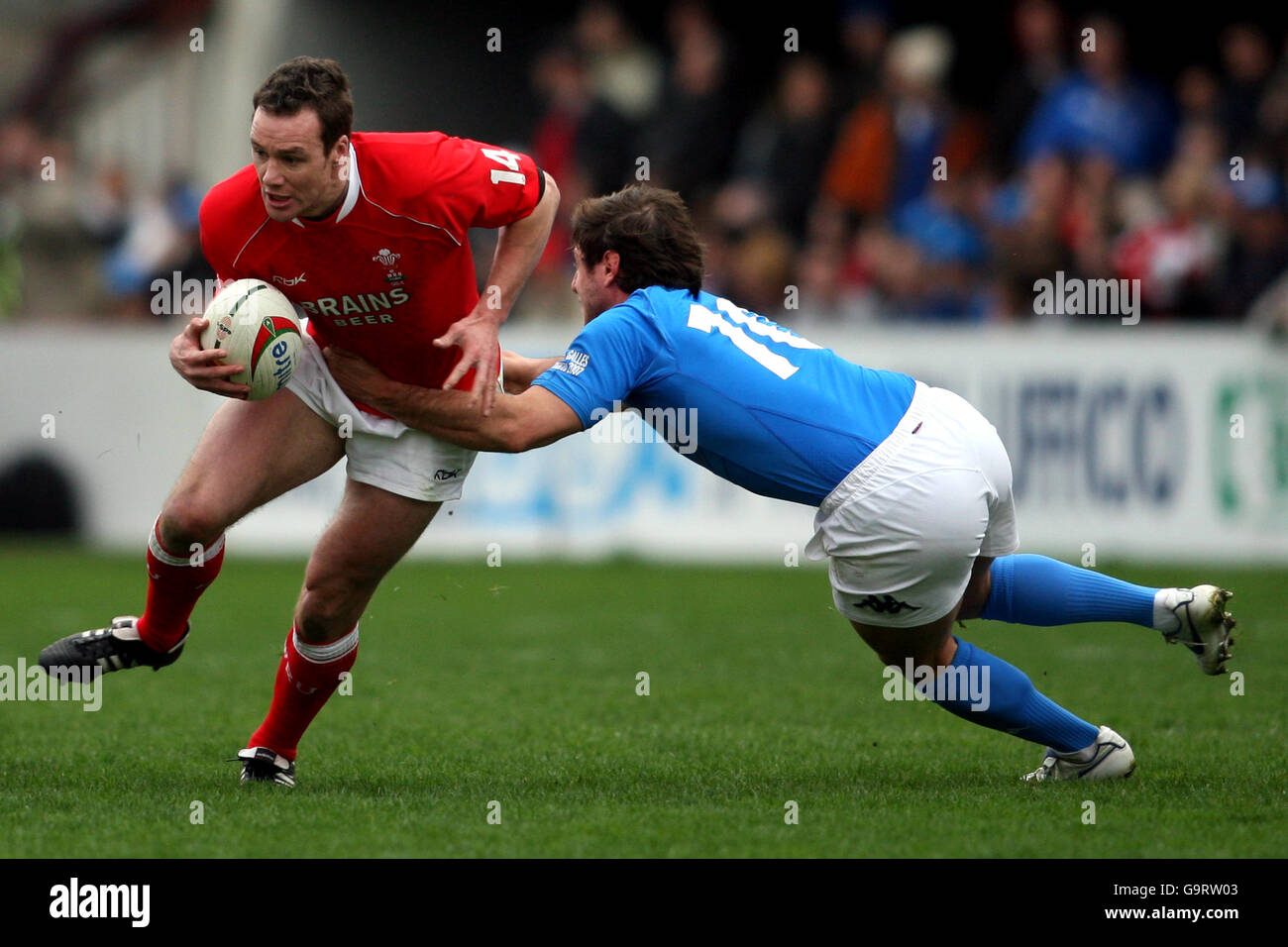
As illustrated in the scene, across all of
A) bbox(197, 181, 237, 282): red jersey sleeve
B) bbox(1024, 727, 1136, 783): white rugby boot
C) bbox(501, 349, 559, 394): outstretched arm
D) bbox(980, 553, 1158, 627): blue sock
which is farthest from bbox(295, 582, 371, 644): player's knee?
bbox(1024, 727, 1136, 783): white rugby boot

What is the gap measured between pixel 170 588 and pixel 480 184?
1673 millimetres

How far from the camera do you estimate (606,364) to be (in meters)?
5.05

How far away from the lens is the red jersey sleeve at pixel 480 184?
550cm

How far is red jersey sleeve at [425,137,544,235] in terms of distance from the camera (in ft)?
18.1

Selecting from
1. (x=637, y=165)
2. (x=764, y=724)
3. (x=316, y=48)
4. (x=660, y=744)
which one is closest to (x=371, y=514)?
(x=660, y=744)

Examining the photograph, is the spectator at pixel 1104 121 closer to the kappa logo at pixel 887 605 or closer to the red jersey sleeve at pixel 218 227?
the kappa logo at pixel 887 605

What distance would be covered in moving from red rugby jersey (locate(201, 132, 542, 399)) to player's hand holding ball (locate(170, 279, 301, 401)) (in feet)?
0.57

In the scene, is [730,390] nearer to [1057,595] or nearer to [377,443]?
[377,443]

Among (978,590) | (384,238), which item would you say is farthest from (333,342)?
(978,590)

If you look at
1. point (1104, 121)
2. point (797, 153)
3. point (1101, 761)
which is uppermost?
point (797, 153)

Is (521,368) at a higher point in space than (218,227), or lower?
lower

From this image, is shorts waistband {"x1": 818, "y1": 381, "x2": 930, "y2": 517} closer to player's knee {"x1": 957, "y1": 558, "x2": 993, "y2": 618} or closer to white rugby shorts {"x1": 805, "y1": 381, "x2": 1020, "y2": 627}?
white rugby shorts {"x1": 805, "y1": 381, "x2": 1020, "y2": 627}
